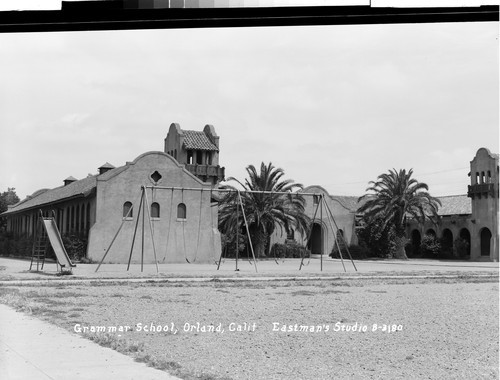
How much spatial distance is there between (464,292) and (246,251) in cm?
1832

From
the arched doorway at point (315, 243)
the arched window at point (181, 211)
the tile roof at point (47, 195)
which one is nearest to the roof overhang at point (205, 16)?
the tile roof at point (47, 195)

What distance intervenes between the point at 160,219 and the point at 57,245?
5992mm

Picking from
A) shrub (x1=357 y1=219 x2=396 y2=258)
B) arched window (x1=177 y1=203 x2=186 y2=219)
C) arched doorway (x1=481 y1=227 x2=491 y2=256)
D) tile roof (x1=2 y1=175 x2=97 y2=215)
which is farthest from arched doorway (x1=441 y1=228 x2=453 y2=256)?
tile roof (x1=2 y1=175 x2=97 y2=215)

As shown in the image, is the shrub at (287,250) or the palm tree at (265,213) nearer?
the palm tree at (265,213)

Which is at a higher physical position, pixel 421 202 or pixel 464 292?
pixel 421 202

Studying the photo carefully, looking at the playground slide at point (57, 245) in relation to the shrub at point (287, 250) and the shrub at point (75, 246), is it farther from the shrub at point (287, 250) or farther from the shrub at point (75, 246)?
the shrub at point (287, 250)

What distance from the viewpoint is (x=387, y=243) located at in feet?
96.6

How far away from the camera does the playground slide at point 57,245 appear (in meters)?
20.0

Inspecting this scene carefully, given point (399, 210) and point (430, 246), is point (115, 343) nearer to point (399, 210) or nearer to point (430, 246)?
point (399, 210)

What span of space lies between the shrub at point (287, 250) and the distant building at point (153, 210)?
4296 millimetres

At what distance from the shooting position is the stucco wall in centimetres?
2339

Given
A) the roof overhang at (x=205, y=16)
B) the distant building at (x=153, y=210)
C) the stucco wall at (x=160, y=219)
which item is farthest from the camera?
the stucco wall at (x=160, y=219)

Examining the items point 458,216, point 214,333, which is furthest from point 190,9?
point 458,216

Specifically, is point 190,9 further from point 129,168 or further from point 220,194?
point 220,194
